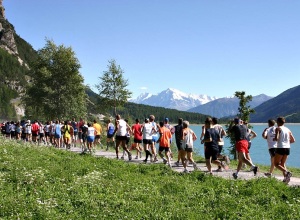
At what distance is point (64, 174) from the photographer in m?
14.0

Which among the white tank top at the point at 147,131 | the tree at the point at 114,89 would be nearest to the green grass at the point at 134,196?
the white tank top at the point at 147,131

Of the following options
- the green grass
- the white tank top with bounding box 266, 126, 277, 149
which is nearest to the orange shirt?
the green grass

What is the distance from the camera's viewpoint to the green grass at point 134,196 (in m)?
9.09

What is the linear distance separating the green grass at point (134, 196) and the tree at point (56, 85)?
42764 millimetres

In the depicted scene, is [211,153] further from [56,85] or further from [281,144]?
[56,85]

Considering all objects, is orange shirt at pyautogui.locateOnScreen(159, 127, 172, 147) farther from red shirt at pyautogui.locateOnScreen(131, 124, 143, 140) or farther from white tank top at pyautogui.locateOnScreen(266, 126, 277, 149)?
white tank top at pyautogui.locateOnScreen(266, 126, 277, 149)

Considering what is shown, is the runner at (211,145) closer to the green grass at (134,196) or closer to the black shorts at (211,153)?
the black shorts at (211,153)

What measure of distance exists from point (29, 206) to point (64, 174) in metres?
4.73

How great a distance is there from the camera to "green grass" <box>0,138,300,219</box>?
9094mm

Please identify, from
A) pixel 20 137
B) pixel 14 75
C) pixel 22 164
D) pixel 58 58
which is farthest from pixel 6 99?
pixel 22 164

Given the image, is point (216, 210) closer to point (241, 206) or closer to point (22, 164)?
point (241, 206)

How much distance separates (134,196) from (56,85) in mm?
50558

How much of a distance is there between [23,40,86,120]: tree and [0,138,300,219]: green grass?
4276cm

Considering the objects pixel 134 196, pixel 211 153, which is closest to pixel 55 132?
pixel 211 153
